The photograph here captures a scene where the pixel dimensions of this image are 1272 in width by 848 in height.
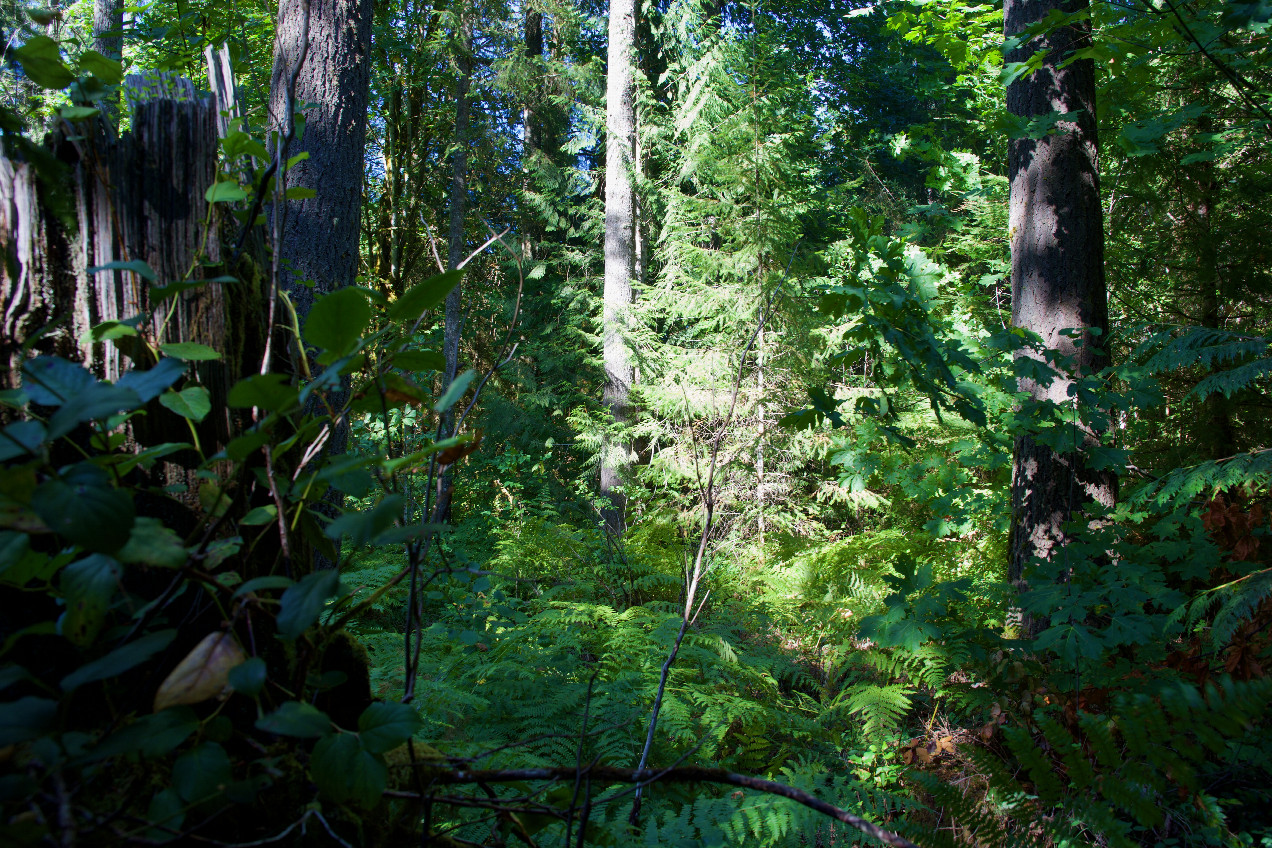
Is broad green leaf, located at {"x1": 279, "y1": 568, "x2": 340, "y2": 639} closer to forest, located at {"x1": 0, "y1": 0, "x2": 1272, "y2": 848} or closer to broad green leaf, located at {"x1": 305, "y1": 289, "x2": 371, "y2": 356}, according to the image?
forest, located at {"x1": 0, "y1": 0, "x2": 1272, "y2": 848}

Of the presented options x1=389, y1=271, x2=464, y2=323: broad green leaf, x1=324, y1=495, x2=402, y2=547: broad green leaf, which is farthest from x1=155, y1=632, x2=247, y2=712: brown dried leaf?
x1=389, y1=271, x2=464, y2=323: broad green leaf

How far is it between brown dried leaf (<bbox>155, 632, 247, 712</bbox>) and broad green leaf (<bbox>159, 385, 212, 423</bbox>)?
0.27 meters

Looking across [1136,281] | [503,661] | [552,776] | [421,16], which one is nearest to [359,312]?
[552,776]

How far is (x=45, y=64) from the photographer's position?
80cm

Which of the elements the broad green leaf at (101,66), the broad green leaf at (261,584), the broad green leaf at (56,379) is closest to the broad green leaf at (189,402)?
the broad green leaf at (56,379)

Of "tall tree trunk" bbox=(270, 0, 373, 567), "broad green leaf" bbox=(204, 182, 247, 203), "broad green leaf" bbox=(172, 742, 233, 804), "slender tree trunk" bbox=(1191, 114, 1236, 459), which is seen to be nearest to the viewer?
"broad green leaf" bbox=(172, 742, 233, 804)

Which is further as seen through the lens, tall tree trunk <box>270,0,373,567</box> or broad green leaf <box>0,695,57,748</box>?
tall tree trunk <box>270,0,373,567</box>

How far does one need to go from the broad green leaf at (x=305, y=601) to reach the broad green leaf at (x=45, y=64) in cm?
71

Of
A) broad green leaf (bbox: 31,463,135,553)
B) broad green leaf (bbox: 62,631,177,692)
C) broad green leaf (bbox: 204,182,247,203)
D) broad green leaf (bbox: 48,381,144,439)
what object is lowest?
broad green leaf (bbox: 62,631,177,692)

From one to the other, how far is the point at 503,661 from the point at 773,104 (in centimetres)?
687

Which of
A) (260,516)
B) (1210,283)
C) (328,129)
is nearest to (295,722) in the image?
(260,516)

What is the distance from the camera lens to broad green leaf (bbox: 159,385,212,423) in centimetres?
77

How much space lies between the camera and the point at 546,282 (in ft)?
40.9

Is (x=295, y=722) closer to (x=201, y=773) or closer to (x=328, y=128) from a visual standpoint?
(x=201, y=773)
